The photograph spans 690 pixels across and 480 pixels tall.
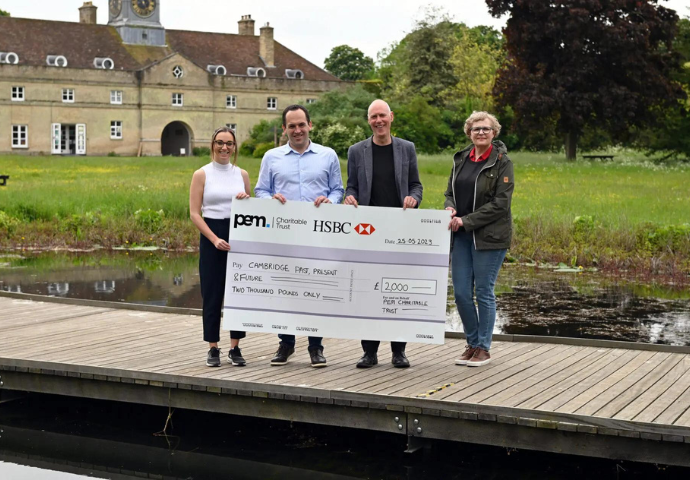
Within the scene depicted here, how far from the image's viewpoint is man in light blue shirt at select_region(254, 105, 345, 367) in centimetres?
802

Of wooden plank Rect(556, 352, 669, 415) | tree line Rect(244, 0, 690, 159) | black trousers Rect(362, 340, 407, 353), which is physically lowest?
wooden plank Rect(556, 352, 669, 415)

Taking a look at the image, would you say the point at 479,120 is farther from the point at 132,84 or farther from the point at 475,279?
the point at 132,84

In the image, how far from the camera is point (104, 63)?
250 ft

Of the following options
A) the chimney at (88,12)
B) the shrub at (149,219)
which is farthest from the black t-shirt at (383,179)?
the chimney at (88,12)

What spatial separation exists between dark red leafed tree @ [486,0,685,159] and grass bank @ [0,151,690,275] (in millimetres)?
8672

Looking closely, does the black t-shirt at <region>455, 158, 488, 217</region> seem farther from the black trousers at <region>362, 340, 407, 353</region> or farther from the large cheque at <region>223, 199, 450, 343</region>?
the black trousers at <region>362, 340, 407, 353</region>

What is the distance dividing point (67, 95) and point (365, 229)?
70.7 metres

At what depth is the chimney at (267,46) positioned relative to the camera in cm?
8444

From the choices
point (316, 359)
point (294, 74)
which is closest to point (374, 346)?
point (316, 359)

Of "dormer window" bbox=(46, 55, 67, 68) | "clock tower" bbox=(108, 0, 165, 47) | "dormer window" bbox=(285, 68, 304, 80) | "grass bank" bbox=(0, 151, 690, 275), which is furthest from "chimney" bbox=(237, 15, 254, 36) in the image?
"grass bank" bbox=(0, 151, 690, 275)

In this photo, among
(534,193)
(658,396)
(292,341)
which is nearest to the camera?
(658,396)

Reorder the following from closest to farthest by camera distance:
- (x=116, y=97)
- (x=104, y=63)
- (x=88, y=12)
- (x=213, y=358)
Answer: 1. (x=213, y=358)
2. (x=104, y=63)
3. (x=116, y=97)
4. (x=88, y=12)

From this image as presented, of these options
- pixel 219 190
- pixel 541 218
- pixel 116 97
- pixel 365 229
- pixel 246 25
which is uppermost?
pixel 246 25

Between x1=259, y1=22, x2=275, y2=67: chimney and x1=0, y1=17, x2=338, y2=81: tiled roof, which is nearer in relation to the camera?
x1=0, y1=17, x2=338, y2=81: tiled roof
